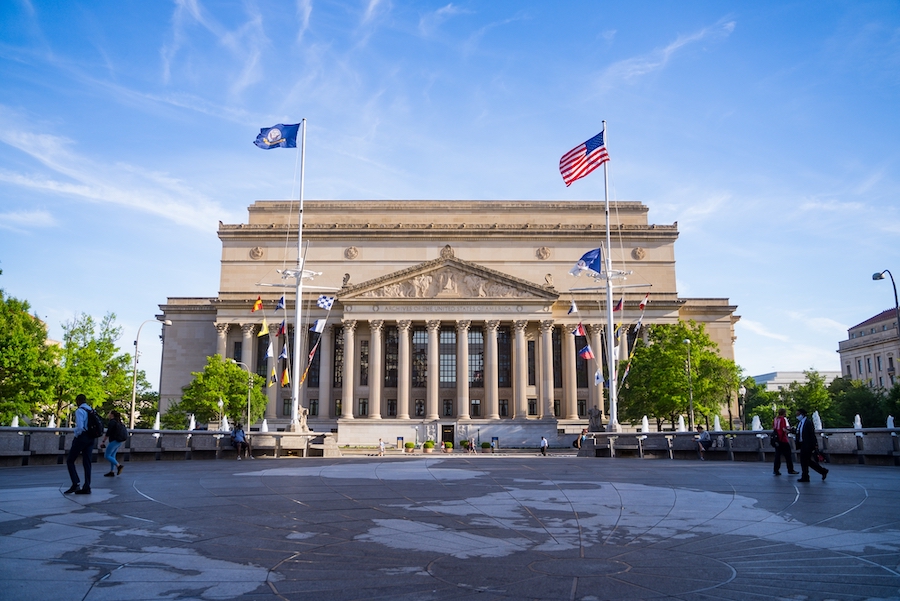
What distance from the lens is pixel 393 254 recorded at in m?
90.9

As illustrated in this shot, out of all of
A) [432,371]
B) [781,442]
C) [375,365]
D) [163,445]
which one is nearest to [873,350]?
[432,371]

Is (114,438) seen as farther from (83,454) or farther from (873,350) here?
(873,350)

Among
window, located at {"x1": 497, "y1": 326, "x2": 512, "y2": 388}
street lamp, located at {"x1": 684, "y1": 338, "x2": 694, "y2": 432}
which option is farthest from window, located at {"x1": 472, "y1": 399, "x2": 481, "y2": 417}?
street lamp, located at {"x1": 684, "y1": 338, "x2": 694, "y2": 432}

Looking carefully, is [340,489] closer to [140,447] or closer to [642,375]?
[140,447]

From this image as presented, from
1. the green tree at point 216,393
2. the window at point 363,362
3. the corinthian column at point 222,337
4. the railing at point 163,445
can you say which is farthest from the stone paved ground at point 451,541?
the corinthian column at point 222,337

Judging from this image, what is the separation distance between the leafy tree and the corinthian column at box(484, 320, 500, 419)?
45.3 ft

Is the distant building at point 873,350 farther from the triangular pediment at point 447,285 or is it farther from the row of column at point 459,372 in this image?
the triangular pediment at point 447,285

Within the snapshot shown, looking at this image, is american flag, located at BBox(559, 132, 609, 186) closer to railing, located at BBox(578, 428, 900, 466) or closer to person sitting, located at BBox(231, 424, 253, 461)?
railing, located at BBox(578, 428, 900, 466)

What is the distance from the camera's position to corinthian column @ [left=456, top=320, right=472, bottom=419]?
2982 inches

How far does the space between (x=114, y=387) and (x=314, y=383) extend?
22606mm

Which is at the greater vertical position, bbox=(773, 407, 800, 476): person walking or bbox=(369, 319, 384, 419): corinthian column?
bbox=(369, 319, 384, 419): corinthian column

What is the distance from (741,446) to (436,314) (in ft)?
159

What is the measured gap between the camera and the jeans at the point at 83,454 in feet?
51.4

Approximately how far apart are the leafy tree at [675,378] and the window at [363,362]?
29.4 metres
